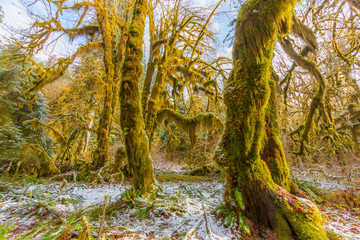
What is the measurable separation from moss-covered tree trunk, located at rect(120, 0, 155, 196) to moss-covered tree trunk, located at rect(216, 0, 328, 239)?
1533mm

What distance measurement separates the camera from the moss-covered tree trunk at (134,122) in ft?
10.2

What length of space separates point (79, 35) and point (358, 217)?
9.95 meters

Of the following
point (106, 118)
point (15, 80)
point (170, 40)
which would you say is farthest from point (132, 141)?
point (15, 80)

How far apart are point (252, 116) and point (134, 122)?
225cm

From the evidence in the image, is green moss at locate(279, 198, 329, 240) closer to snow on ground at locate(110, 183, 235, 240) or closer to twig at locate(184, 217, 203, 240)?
snow on ground at locate(110, 183, 235, 240)

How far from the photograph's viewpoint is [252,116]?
273 centimetres

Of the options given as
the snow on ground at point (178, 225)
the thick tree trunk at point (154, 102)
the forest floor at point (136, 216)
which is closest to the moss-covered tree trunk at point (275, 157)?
the forest floor at point (136, 216)

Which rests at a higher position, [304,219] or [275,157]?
[275,157]

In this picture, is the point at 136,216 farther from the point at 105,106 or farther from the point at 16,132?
the point at 16,132

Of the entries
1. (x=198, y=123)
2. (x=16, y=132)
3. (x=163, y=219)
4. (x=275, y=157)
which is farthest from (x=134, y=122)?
(x=16, y=132)

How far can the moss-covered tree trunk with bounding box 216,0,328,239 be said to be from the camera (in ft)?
8.01

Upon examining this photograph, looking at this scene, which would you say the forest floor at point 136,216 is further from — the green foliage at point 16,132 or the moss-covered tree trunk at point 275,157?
the green foliage at point 16,132

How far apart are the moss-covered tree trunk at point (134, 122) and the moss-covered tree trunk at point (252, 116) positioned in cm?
153

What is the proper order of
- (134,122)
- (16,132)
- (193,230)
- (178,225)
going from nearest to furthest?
(193,230) < (178,225) < (134,122) < (16,132)
